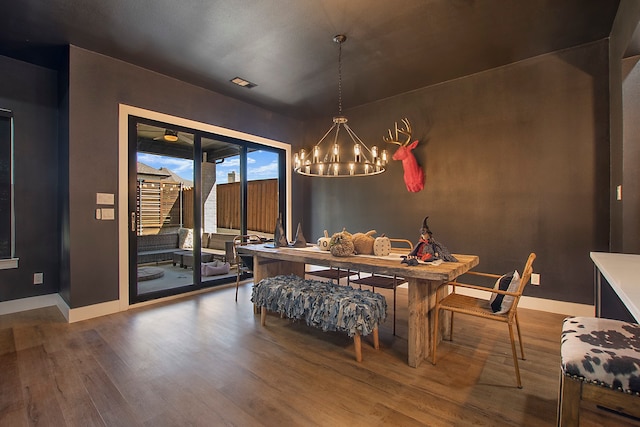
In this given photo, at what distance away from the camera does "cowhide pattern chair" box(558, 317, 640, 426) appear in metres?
1.04

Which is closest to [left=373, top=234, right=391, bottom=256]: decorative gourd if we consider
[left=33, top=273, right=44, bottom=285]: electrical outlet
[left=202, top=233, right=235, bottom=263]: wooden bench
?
[left=202, top=233, right=235, bottom=263]: wooden bench

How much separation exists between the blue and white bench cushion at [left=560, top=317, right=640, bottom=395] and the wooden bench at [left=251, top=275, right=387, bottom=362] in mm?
1263

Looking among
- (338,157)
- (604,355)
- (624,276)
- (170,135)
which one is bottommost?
(604,355)

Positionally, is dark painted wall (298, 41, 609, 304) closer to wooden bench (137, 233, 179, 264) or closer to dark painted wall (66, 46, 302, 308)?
dark painted wall (66, 46, 302, 308)

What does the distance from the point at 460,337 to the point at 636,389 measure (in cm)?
185

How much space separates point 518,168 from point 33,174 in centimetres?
579

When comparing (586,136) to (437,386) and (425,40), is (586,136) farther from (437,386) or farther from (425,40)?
(437,386)

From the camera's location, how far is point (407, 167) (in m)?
4.23

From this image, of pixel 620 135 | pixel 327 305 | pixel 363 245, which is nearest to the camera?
pixel 327 305

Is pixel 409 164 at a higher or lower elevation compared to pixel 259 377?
higher

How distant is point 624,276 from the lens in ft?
4.87

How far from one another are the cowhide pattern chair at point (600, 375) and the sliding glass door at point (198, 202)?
4058 millimetres

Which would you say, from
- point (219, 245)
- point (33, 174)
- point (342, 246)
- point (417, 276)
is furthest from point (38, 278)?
point (417, 276)

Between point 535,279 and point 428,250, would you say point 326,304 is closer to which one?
point 428,250
